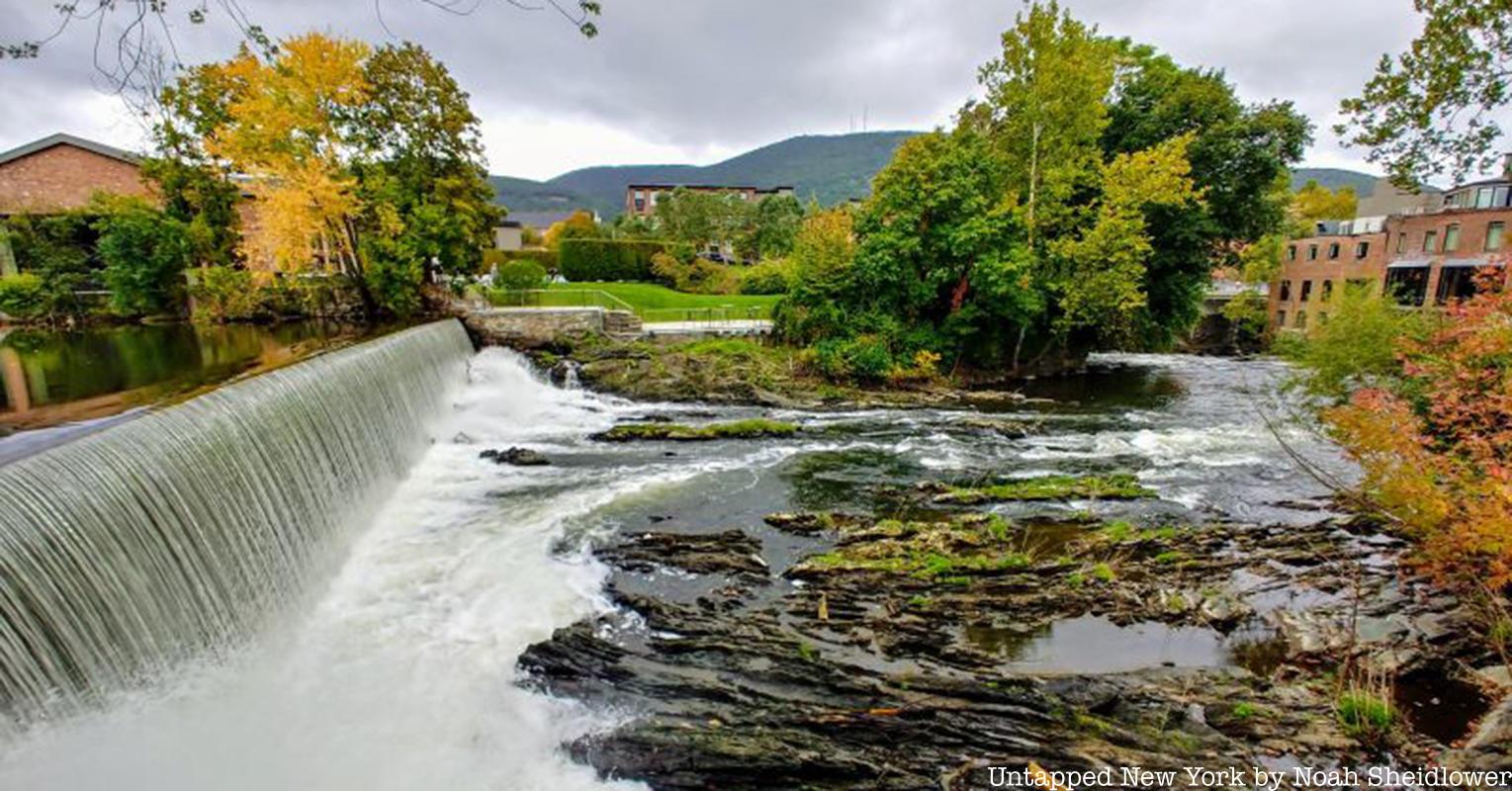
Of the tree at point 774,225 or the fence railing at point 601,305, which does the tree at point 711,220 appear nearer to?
the tree at point 774,225

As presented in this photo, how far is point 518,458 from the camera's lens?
14203 mm

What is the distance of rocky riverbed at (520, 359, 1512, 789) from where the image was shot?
5.66 metres

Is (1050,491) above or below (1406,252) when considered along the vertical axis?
below

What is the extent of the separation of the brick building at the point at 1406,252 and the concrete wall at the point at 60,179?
54.7 m

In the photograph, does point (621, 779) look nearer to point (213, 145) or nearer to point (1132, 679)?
point (1132, 679)

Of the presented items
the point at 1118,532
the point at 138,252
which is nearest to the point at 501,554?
the point at 1118,532

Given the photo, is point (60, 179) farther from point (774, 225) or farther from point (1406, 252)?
point (1406, 252)

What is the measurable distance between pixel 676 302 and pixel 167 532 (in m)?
27.7

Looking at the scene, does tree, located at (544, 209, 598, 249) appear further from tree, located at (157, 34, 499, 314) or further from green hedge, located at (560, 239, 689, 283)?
tree, located at (157, 34, 499, 314)

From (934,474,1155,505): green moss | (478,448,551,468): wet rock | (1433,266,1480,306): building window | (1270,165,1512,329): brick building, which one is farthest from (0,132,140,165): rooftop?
(1433,266,1480,306): building window

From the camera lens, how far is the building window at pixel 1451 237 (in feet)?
109

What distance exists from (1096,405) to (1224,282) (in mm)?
45622

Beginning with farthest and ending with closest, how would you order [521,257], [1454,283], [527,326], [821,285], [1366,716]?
[521,257], [1454,283], [527,326], [821,285], [1366,716]

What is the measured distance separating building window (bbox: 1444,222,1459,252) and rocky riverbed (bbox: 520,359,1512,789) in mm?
32858
